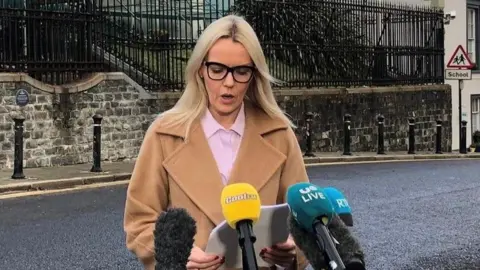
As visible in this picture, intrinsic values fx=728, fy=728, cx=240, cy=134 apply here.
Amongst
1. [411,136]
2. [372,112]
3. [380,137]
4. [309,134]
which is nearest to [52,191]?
[309,134]

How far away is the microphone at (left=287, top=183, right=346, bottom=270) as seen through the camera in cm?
191

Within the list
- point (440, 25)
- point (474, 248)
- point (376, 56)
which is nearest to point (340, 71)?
point (376, 56)

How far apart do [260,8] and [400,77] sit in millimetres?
6629

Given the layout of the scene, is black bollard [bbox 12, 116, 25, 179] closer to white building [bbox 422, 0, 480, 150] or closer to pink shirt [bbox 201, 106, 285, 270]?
pink shirt [bbox 201, 106, 285, 270]

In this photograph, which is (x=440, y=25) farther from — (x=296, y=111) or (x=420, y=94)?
(x=296, y=111)

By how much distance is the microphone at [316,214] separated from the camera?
1.91 meters

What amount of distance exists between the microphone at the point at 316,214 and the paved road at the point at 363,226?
4660 millimetres

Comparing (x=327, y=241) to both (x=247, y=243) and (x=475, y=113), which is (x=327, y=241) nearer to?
(x=247, y=243)

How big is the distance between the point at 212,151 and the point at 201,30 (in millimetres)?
14075

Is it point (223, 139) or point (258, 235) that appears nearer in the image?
point (258, 235)

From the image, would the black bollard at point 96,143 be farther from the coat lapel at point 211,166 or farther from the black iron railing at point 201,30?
the coat lapel at point 211,166

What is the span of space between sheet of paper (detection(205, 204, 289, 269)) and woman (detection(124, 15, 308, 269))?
2.0 inches

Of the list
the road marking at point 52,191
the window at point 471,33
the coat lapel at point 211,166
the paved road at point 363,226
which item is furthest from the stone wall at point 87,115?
the coat lapel at point 211,166

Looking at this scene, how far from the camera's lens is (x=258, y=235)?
2.47 m
